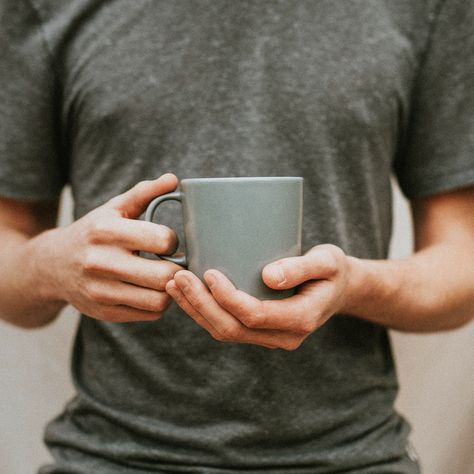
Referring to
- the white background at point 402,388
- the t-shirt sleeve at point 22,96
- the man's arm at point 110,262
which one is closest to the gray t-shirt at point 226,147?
the t-shirt sleeve at point 22,96

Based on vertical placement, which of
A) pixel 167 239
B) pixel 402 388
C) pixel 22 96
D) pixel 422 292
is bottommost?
pixel 402 388

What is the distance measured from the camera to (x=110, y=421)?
0.76 m

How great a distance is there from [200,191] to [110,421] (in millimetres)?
397

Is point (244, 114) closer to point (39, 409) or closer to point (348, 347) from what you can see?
point (348, 347)

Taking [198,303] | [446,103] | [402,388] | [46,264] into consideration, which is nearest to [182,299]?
[198,303]

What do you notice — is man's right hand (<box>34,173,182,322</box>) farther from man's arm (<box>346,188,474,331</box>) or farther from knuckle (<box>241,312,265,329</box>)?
man's arm (<box>346,188,474,331</box>)

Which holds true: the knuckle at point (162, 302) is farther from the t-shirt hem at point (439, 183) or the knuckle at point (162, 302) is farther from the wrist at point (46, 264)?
the t-shirt hem at point (439, 183)

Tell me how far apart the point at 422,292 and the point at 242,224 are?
0.38 meters

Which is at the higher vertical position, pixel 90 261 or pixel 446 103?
pixel 446 103

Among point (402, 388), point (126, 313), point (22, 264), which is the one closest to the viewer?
point (126, 313)

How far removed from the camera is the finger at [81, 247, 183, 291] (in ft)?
1.82

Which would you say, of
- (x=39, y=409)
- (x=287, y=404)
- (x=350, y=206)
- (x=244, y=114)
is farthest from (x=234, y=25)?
(x=39, y=409)

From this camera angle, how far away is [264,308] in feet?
1.68

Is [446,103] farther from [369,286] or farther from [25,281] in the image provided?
[25,281]
